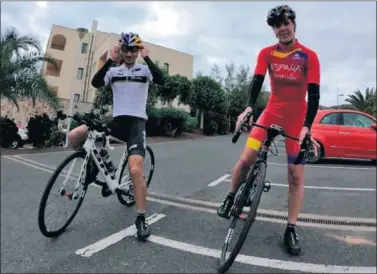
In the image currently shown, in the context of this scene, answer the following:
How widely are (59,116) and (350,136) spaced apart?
1.17m

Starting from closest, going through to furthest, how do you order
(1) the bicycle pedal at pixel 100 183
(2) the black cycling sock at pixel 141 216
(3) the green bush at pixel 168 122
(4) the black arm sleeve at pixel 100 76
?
(4) the black arm sleeve at pixel 100 76 → (3) the green bush at pixel 168 122 → (2) the black cycling sock at pixel 141 216 → (1) the bicycle pedal at pixel 100 183

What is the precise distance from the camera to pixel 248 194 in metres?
1.85

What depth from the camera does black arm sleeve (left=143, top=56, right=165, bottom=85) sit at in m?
1.05

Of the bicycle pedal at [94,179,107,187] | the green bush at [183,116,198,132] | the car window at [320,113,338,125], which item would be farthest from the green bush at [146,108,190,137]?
the bicycle pedal at [94,179,107,187]

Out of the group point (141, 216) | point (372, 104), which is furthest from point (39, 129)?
point (372, 104)

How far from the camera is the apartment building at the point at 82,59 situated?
121cm

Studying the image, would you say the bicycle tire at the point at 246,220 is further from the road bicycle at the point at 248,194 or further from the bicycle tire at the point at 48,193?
the bicycle tire at the point at 48,193

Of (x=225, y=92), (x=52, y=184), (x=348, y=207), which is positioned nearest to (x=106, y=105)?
(x=225, y=92)

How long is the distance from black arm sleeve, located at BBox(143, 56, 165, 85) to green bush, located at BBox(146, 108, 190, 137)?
0.17m

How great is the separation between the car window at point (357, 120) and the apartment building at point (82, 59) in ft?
2.21

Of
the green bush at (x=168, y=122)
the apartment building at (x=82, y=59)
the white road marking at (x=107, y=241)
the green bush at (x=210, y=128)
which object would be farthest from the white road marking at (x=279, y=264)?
the apartment building at (x=82, y=59)

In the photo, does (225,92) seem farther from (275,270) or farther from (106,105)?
(275,270)

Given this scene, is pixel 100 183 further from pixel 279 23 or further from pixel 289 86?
pixel 279 23

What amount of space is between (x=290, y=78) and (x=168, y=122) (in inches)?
20.4
